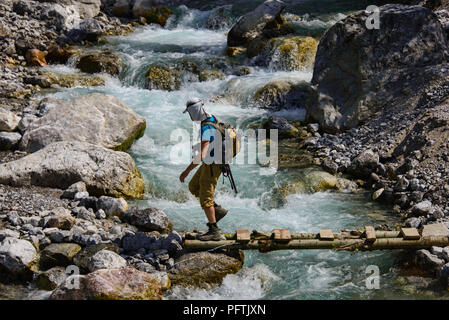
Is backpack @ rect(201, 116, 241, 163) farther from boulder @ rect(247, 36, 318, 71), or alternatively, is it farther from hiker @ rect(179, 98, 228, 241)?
boulder @ rect(247, 36, 318, 71)

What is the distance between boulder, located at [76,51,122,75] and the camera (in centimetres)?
1652

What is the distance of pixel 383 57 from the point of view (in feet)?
41.0

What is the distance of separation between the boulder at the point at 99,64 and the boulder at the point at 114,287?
11.4 metres

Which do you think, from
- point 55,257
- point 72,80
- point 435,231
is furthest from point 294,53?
point 55,257

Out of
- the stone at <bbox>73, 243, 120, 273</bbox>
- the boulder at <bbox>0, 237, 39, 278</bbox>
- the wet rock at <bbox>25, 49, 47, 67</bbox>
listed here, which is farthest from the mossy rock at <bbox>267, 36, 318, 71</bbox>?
the boulder at <bbox>0, 237, 39, 278</bbox>

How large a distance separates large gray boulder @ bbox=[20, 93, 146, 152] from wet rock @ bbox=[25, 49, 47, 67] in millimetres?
5980

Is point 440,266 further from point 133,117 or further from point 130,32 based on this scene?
point 130,32

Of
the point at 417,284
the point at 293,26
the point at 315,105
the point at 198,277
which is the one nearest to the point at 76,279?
the point at 198,277

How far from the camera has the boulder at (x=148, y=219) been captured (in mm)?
8055

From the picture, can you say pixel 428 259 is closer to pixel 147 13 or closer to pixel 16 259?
pixel 16 259

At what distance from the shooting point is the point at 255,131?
1311 centimetres

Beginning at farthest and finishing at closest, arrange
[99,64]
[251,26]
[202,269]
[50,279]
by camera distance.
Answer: [251,26], [99,64], [202,269], [50,279]

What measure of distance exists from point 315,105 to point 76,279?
8868mm

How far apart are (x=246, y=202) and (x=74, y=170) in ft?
10.8
